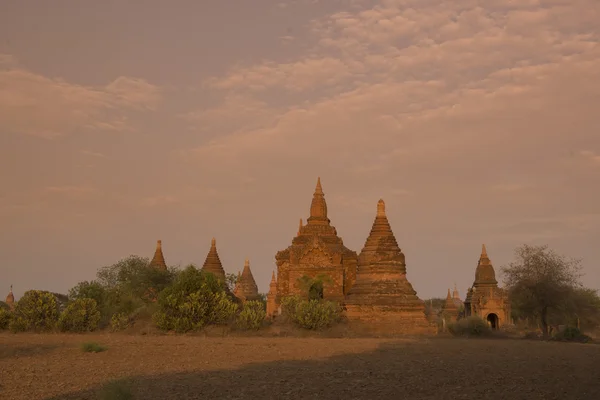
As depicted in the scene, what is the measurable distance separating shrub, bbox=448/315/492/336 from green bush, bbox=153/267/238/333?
12.6 m

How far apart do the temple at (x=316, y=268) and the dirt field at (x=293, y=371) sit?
651 inches

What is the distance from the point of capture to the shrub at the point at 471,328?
31844mm

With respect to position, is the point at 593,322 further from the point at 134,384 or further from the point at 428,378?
the point at 134,384

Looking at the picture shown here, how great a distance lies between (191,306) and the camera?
2639 centimetres

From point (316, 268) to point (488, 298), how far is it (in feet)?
47.6

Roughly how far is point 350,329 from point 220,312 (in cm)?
726

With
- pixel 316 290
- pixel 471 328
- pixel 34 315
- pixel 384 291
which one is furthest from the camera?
pixel 316 290

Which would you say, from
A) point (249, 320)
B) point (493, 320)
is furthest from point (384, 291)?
point (493, 320)

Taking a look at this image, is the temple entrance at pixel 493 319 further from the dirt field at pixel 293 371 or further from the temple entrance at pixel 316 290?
the dirt field at pixel 293 371

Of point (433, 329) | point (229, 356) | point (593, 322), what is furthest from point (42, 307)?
point (593, 322)

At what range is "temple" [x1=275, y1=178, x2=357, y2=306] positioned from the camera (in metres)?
36.8

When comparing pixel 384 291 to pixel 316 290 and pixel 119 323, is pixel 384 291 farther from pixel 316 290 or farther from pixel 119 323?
pixel 119 323

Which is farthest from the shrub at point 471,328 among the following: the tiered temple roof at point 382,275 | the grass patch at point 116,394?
the grass patch at point 116,394

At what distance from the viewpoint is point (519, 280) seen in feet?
113
